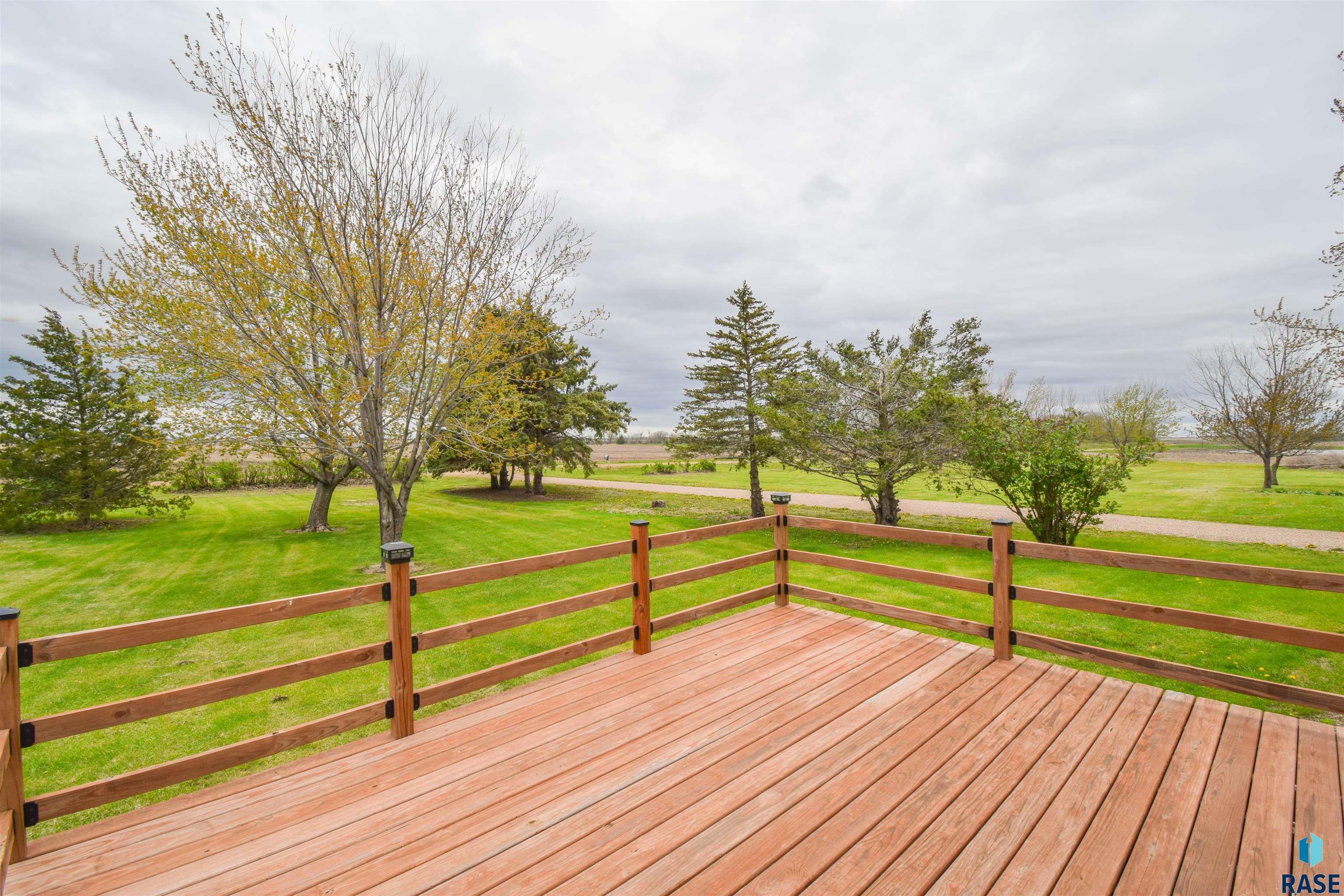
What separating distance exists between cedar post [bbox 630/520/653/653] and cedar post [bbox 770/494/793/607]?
1.53m

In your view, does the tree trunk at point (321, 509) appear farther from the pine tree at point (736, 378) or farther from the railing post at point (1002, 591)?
the railing post at point (1002, 591)

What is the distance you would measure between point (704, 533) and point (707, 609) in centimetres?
70

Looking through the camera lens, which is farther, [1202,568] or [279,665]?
[1202,568]

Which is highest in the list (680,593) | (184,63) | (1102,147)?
(1102,147)

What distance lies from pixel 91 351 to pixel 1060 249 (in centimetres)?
3397

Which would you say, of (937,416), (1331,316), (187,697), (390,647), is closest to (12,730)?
(187,697)

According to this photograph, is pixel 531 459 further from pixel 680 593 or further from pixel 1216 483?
pixel 1216 483

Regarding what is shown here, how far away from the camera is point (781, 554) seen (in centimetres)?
556

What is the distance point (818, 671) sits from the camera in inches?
157

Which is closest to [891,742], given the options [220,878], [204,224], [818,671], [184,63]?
[818,671]

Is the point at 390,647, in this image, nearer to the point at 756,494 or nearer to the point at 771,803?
the point at 771,803

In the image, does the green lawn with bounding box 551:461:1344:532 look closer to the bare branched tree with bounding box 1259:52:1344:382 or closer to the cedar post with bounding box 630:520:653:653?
the bare branched tree with bounding box 1259:52:1344:382

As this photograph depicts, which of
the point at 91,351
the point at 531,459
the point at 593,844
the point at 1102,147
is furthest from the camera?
the point at 531,459

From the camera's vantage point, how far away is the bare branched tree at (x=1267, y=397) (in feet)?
60.7
